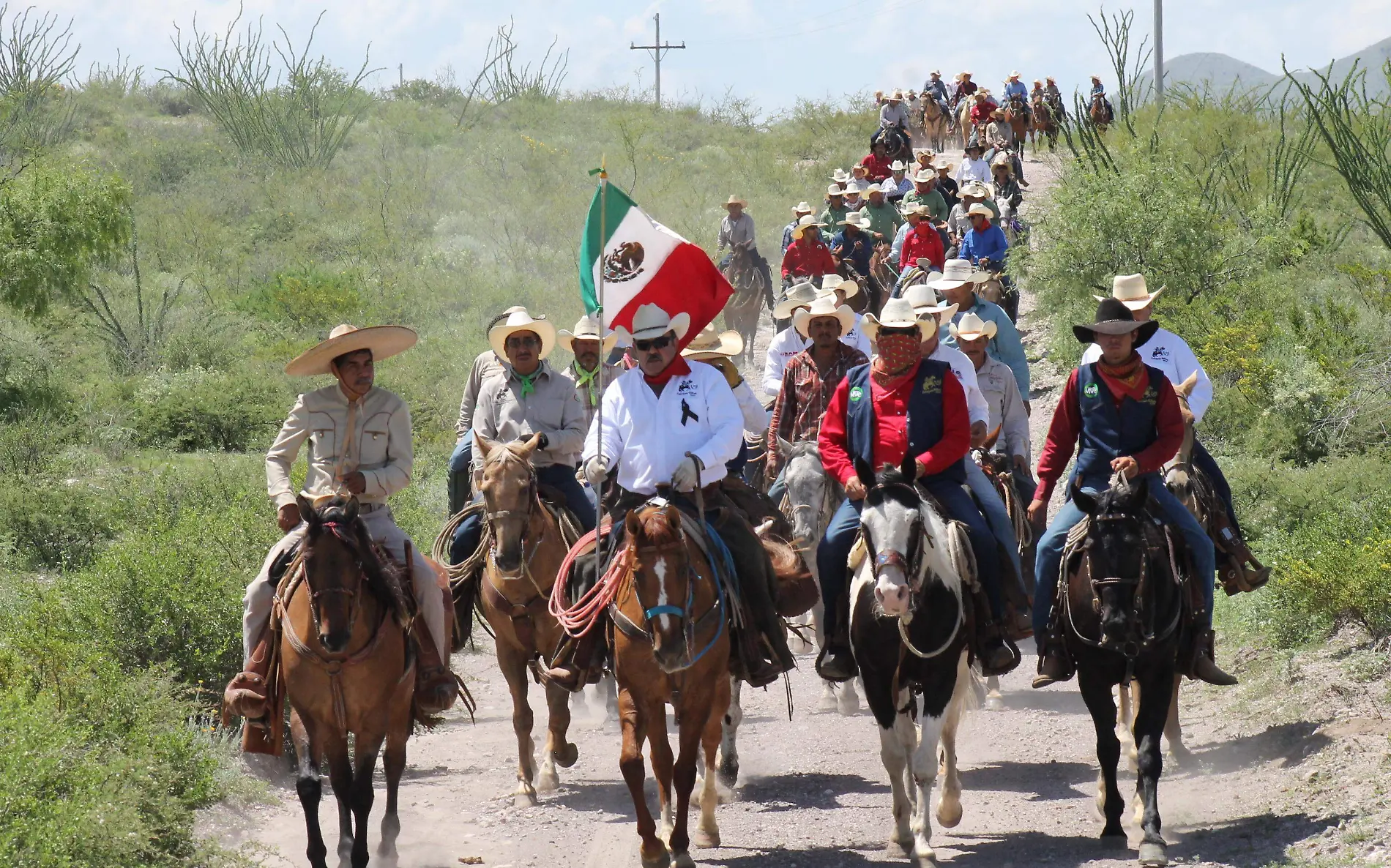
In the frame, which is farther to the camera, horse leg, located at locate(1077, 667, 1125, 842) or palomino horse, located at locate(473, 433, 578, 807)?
palomino horse, located at locate(473, 433, 578, 807)

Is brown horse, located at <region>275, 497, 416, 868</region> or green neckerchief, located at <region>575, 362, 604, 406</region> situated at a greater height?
green neckerchief, located at <region>575, 362, 604, 406</region>

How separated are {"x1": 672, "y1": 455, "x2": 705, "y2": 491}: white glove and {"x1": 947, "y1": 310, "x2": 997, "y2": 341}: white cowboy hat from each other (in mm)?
4274

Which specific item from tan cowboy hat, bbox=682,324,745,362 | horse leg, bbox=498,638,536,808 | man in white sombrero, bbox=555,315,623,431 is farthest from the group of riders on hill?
man in white sombrero, bbox=555,315,623,431

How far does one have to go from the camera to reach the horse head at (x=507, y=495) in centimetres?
918

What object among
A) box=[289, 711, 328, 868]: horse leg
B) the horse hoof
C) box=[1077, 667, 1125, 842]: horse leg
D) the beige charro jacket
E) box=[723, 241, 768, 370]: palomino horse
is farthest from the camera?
box=[723, 241, 768, 370]: palomino horse

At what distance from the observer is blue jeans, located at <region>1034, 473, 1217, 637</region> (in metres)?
8.45

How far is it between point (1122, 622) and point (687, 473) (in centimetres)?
242

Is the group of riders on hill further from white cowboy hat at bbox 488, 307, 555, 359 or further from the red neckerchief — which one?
white cowboy hat at bbox 488, 307, 555, 359

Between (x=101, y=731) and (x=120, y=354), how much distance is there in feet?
62.7

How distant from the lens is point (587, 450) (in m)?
8.99

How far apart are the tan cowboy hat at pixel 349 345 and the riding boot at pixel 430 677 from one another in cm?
155

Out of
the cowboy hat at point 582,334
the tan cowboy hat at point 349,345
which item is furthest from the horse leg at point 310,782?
the cowboy hat at point 582,334

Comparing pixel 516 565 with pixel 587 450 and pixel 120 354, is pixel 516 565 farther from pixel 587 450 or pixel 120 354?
pixel 120 354

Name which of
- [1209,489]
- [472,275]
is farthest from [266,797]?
[472,275]
